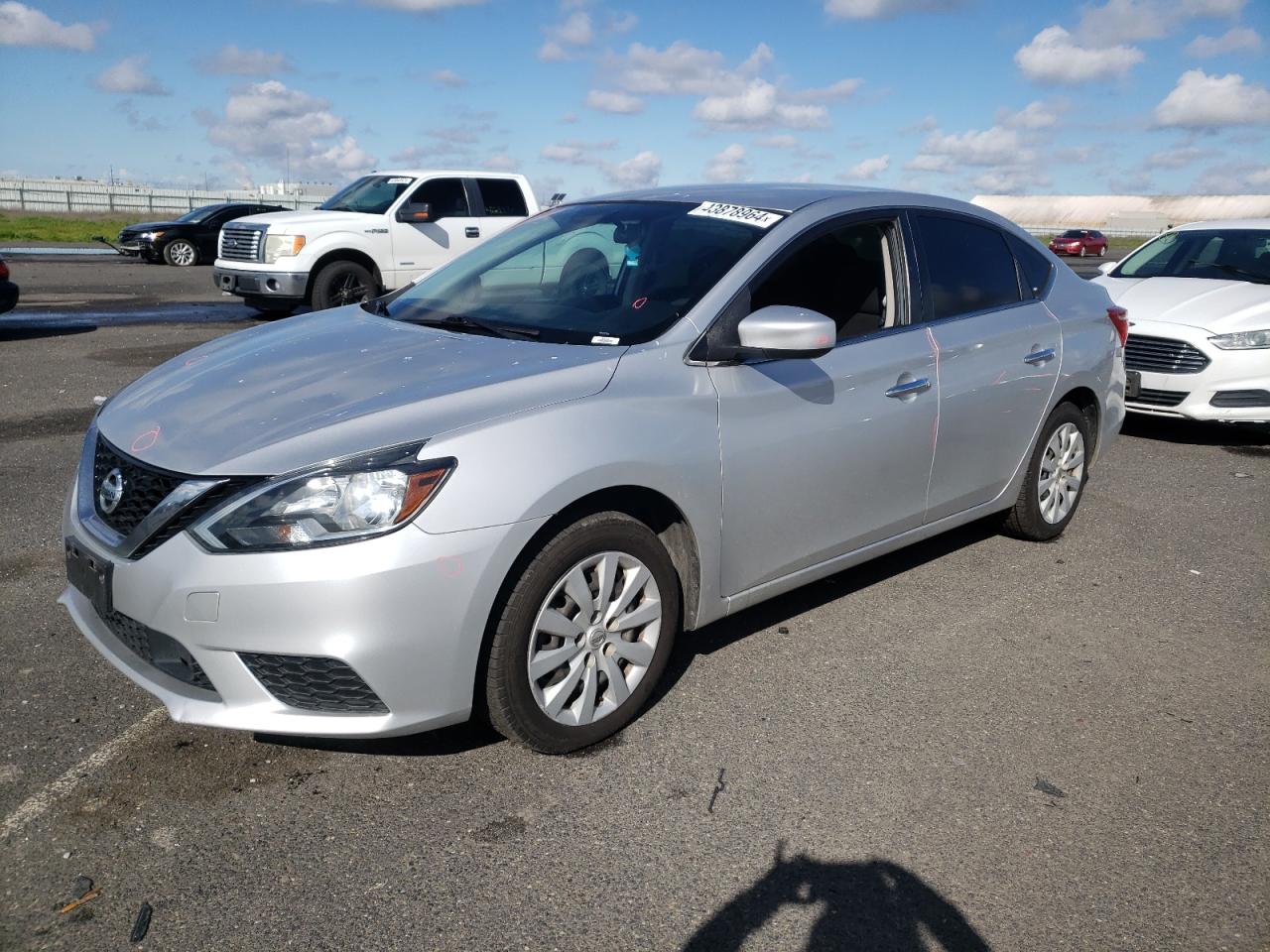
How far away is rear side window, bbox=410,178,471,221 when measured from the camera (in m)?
13.5

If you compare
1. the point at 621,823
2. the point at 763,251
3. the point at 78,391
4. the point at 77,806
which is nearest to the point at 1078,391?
the point at 763,251

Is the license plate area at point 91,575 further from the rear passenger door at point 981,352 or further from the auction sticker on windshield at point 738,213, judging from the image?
the rear passenger door at point 981,352

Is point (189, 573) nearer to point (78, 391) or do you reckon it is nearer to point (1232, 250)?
point (78, 391)

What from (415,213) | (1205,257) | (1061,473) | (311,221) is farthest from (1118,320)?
(311,221)

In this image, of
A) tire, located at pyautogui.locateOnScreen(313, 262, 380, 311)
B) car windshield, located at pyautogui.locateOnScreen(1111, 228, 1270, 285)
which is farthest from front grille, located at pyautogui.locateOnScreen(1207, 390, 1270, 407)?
tire, located at pyautogui.locateOnScreen(313, 262, 380, 311)

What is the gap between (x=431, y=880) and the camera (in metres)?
2.73

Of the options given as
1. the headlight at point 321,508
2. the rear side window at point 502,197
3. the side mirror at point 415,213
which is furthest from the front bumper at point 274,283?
the headlight at point 321,508

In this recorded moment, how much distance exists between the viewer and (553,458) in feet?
10.0

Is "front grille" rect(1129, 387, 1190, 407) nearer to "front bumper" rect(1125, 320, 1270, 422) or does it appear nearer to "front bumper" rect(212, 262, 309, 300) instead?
"front bumper" rect(1125, 320, 1270, 422)

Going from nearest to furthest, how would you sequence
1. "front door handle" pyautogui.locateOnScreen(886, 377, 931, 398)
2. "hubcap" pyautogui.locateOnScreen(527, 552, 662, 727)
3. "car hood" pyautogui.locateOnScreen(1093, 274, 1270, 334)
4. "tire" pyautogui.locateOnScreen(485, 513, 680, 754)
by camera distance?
"tire" pyautogui.locateOnScreen(485, 513, 680, 754) < "hubcap" pyautogui.locateOnScreen(527, 552, 662, 727) < "front door handle" pyautogui.locateOnScreen(886, 377, 931, 398) < "car hood" pyautogui.locateOnScreen(1093, 274, 1270, 334)

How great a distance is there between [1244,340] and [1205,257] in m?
1.52

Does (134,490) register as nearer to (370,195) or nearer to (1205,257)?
(1205,257)

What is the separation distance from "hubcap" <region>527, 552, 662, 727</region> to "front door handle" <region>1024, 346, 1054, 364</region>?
2.43 metres

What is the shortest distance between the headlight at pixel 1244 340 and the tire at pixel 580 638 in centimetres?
619
